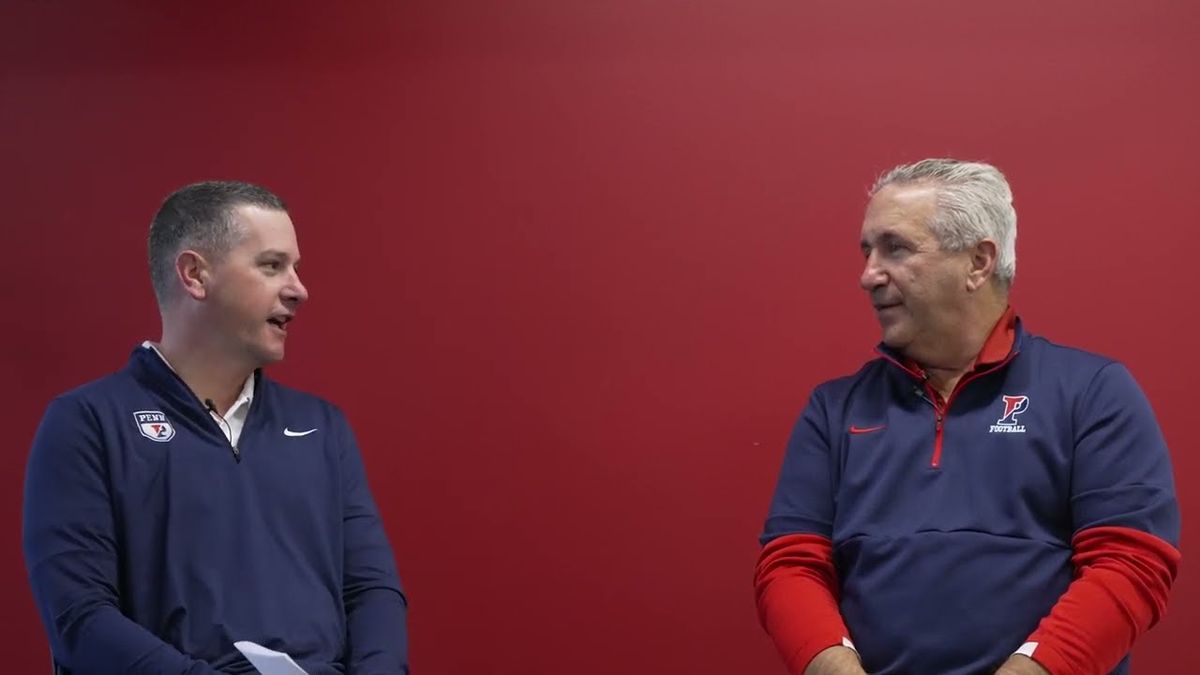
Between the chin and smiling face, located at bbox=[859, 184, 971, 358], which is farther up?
smiling face, located at bbox=[859, 184, 971, 358]

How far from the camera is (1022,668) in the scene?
2033 mm

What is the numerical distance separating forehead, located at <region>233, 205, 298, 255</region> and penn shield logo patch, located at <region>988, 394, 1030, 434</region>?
1.20 meters

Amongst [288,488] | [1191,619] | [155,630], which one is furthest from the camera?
[1191,619]

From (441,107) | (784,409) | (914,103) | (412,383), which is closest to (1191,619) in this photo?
(784,409)

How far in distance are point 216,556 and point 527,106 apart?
1147 mm

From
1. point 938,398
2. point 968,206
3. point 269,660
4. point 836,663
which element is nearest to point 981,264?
point 968,206

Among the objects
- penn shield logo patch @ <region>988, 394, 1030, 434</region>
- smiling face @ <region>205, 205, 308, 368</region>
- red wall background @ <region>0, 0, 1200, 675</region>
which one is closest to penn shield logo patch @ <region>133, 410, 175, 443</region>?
smiling face @ <region>205, 205, 308, 368</region>

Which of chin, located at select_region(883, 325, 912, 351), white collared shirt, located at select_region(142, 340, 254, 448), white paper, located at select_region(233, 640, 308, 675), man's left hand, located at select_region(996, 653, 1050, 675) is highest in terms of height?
white collared shirt, located at select_region(142, 340, 254, 448)

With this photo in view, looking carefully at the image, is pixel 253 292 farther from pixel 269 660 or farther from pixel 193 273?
pixel 269 660

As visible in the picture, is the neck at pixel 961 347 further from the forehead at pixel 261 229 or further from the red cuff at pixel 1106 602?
the forehead at pixel 261 229

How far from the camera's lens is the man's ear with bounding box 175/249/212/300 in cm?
232

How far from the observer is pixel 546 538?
285 cm

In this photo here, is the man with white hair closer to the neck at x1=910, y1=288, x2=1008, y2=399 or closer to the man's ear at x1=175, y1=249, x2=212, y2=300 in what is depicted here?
the neck at x1=910, y1=288, x2=1008, y2=399

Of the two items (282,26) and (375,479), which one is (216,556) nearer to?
(375,479)
